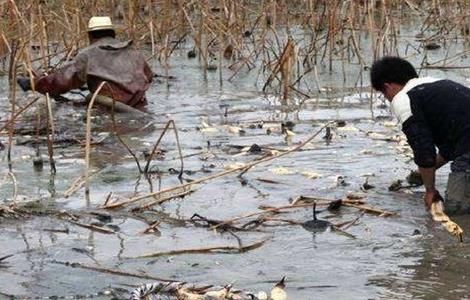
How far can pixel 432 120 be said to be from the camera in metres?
5.87

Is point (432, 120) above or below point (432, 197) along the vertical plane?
above

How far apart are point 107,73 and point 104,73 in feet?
0.15

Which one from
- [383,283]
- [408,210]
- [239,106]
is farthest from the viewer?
[239,106]

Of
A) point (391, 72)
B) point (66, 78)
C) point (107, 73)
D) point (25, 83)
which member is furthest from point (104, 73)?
Result: point (391, 72)

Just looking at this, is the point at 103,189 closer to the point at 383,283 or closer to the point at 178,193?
the point at 178,193

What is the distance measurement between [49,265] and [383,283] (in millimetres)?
1524

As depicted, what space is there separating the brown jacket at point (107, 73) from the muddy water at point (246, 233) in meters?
0.42

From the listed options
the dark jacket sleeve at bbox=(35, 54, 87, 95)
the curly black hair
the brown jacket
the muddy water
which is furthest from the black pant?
the dark jacket sleeve at bbox=(35, 54, 87, 95)

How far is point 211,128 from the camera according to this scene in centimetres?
873

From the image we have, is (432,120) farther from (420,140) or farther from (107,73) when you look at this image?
(107,73)

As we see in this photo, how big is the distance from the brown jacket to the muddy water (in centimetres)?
42

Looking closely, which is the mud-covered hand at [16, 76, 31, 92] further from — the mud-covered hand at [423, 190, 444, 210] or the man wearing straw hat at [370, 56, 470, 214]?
the mud-covered hand at [423, 190, 444, 210]

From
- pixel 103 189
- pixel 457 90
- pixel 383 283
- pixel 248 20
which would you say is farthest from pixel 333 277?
pixel 248 20

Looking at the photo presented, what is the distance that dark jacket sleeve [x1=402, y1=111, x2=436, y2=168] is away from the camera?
5711 millimetres
